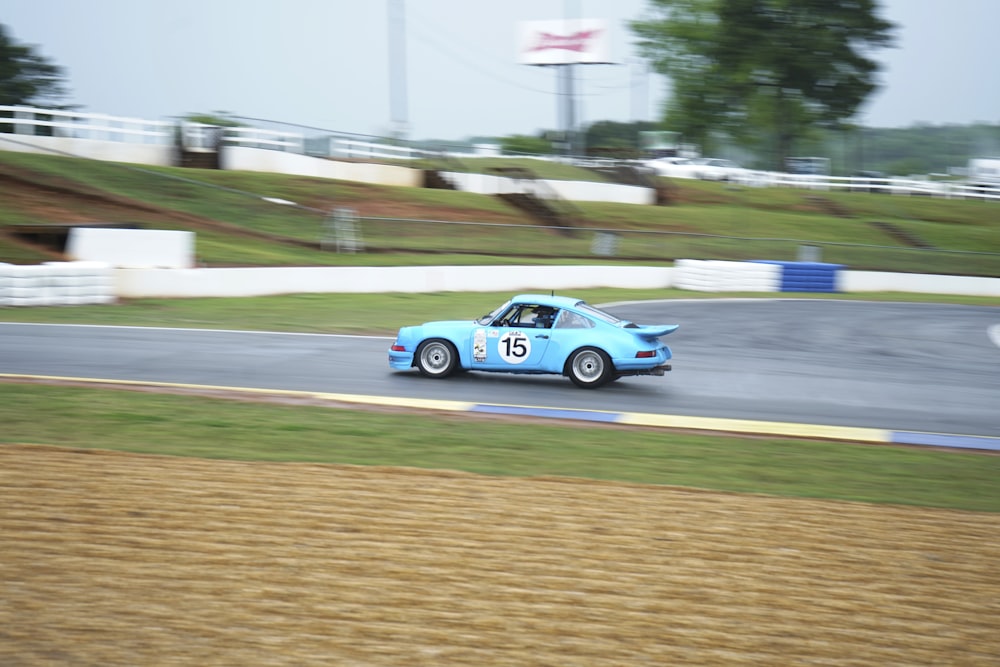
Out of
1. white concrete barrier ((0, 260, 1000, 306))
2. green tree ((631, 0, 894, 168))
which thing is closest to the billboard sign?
green tree ((631, 0, 894, 168))

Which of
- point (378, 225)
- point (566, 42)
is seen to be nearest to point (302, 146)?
point (378, 225)

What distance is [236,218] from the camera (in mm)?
28781

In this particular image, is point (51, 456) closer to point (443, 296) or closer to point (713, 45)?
point (443, 296)

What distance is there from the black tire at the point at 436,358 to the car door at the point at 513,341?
1.21 ft

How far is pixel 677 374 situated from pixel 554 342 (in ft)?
7.94

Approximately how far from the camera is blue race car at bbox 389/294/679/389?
1181 cm

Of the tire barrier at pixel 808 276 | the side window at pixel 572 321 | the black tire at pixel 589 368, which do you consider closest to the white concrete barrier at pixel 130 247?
the side window at pixel 572 321

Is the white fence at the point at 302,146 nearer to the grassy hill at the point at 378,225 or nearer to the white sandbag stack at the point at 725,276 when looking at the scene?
the grassy hill at the point at 378,225

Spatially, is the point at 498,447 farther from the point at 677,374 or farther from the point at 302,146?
the point at 302,146

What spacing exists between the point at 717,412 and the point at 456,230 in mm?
18409

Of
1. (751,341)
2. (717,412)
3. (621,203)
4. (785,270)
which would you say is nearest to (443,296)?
(751,341)

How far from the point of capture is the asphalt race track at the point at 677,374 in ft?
36.5

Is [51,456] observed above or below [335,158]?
below

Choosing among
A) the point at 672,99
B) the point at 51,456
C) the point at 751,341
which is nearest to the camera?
the point at 51,456
